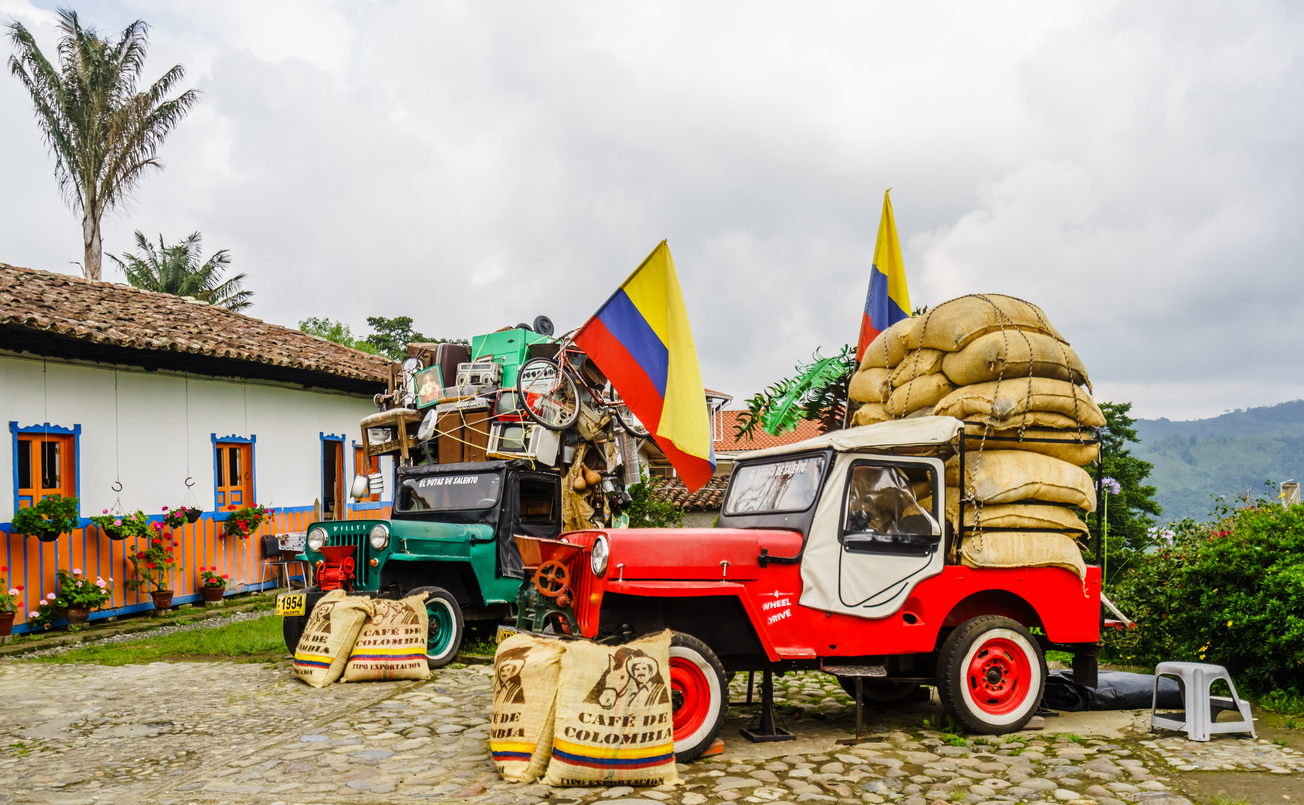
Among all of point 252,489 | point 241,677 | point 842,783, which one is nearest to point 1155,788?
point 842,783

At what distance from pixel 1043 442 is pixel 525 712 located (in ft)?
13.5

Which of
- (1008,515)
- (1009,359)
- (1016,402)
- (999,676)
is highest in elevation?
(1009,359)

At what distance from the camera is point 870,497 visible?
6449 millimetres

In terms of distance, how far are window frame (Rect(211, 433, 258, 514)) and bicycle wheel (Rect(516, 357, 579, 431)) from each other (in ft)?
21.1

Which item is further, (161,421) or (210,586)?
(210,586)

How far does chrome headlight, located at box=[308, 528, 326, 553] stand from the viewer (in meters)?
9.52

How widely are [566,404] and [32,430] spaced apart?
666cm

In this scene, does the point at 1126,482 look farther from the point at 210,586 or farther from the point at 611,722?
the point at 611,722

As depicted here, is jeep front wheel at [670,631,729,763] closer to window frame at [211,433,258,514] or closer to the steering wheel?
the steering wheel

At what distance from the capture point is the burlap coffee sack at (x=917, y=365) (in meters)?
7.14

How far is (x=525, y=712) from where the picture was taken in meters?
5.31

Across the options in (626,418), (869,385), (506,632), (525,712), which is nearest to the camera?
(525,712)

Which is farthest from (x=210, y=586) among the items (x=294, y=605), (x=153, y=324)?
(x=294, y=605)

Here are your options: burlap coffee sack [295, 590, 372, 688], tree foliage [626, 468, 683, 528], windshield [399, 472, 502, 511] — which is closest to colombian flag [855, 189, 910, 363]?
windshield [399, 472, 502, 511]
